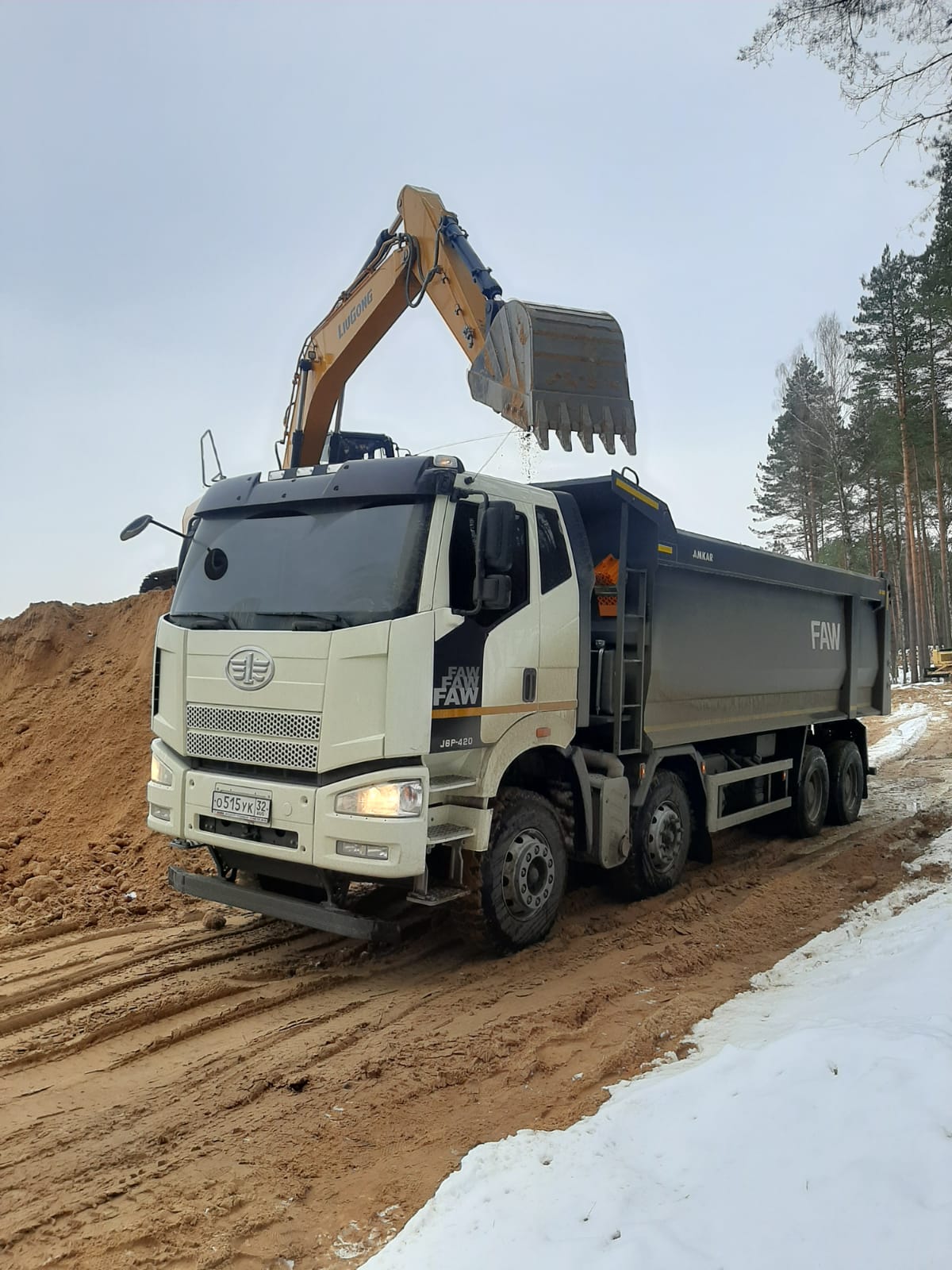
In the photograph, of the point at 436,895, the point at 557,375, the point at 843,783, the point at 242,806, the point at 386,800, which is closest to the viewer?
the point at 386,800

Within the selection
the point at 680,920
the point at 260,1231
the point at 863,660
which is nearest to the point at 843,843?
the point at 863,660

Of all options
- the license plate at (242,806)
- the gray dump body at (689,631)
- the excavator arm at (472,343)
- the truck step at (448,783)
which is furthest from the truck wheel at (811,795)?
the license plate at (242,806)

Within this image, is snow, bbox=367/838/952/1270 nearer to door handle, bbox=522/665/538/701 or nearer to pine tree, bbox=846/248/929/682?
door handle, bbox=522/665/538/701

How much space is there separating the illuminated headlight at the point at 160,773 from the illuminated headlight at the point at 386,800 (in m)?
1.29

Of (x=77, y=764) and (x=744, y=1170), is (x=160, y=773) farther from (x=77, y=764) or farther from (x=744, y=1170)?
(x=77, y=764)

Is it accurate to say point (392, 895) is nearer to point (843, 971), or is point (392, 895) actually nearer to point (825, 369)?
point (843, 971)

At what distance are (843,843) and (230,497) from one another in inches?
265

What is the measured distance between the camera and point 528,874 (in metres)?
5.45

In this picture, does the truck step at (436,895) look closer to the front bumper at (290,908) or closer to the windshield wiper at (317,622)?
the front bumper at (290,908)

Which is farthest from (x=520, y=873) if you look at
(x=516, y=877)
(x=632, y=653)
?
(x=632, y=653)

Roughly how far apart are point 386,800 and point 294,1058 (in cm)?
122

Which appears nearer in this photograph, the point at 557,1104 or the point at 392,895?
the point at 557,1104

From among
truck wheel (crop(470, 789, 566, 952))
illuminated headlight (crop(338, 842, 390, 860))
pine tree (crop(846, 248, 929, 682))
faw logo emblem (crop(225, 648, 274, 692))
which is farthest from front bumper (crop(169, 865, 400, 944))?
pine tree (crop(846, 248, 929, 682))

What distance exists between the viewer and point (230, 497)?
5562 mm
